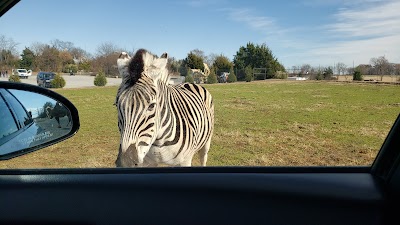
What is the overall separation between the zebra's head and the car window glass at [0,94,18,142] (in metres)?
0.79

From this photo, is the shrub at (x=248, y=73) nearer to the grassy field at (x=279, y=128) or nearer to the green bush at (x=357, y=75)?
the grassy field at (x=279, y=128)

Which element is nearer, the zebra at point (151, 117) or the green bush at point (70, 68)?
the zebra at point (151, 117)

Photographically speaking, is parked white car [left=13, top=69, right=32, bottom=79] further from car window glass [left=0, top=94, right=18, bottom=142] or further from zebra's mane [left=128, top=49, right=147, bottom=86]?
car window glass [left=0, top=94, right=18, bottom=142]

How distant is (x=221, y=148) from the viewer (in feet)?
16.9

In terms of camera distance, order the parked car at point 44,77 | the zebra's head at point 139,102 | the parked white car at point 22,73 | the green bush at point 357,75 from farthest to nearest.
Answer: the parked car at point 44,77 → the parked white car at point 22,73 → the green bush at point 357,75 → the zebra's head at point 139,102

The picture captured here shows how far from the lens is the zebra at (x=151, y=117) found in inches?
99.7

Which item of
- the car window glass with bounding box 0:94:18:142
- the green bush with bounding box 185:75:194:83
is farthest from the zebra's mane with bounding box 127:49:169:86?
the green bush with bounding box 185:75:194:83

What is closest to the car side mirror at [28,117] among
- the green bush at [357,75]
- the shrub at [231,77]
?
the green bush at [357,75]

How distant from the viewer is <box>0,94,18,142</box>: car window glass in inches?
66.6

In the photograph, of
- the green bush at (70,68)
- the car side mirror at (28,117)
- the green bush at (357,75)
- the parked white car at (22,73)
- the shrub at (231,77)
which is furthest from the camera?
the shrub at (231,77)

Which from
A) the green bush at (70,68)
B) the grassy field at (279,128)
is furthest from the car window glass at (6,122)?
the green bush at (70,68)

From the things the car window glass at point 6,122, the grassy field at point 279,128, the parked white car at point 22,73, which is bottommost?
the grassy field at point 279,128

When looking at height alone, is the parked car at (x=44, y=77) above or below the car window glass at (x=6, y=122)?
above

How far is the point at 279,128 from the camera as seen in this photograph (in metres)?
6.07
